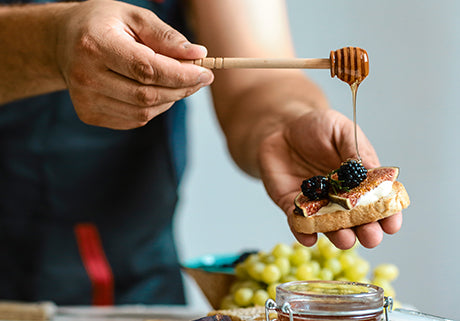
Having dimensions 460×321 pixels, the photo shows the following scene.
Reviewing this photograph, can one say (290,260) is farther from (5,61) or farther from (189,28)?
(189,28)

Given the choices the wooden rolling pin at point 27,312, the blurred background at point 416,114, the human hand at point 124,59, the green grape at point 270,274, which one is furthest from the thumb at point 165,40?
the blurred background at point 416,114

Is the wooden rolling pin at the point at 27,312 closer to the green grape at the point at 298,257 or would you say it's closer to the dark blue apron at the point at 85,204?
the dark blue apron at the point at 85,204

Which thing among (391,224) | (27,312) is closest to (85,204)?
(27,312)

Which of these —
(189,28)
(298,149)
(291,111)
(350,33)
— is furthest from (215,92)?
(350,33)

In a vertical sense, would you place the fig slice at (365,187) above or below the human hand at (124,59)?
below

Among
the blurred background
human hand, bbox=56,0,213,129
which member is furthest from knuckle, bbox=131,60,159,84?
the blurred background

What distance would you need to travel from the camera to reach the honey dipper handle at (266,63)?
0.87m

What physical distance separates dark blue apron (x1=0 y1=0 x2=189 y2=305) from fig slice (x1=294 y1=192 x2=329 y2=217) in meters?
0.85

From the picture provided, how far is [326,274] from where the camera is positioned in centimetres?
113

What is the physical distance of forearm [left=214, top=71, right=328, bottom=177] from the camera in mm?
1276

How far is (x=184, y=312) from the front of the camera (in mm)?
1321

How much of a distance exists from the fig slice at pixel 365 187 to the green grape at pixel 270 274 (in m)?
0.25

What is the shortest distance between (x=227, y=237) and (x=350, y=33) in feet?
4.06

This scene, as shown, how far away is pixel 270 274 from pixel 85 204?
2.79 ft
